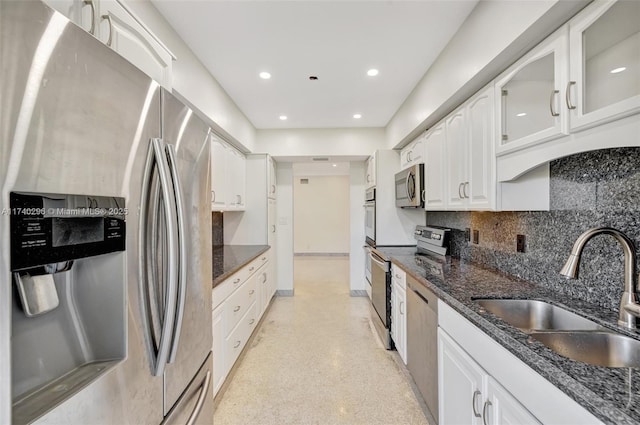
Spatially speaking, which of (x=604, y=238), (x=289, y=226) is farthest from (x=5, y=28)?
(x=289, y=226)

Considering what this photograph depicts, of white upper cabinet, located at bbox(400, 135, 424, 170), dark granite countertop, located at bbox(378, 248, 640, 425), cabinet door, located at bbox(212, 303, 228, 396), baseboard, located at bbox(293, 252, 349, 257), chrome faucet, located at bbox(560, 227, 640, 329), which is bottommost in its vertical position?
baseboard, located at bbox(293, 252, 349, 257)

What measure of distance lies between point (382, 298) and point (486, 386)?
177 cm

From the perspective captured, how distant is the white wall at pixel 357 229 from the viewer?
4523mm

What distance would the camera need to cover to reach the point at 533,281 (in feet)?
5.59

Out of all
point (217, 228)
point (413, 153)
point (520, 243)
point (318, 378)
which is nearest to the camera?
point (520, 243)

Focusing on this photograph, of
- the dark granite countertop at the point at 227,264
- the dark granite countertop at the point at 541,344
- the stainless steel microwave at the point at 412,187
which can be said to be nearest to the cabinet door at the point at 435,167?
the stainless steel microwave at the point at 412,187

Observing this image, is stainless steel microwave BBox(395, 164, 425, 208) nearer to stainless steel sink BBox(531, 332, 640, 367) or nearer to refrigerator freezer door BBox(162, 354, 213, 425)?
stainless steel sink BBox(531, 332, 640, 367)

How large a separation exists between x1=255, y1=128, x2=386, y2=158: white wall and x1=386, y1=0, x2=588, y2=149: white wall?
1.39m

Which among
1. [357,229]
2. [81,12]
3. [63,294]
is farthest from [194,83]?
[357,229]

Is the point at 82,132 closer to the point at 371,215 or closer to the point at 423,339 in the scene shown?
the point at 423,339

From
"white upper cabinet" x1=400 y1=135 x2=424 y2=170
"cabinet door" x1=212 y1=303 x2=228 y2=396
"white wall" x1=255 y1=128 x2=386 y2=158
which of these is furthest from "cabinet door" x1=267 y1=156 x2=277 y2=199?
"cabinet door" x1=212 y1=303 x2=228 y2=396

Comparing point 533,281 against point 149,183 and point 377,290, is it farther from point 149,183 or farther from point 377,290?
point 149,183

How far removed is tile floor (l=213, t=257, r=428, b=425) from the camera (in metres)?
1.91

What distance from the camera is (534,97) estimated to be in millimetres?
1425
